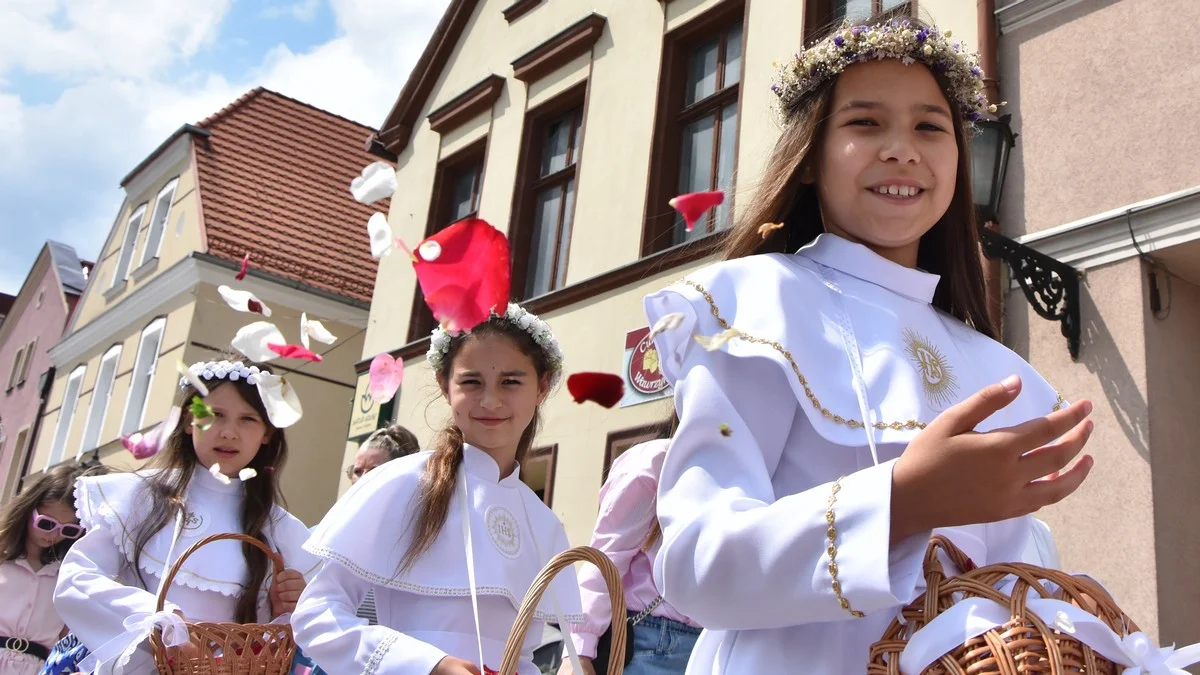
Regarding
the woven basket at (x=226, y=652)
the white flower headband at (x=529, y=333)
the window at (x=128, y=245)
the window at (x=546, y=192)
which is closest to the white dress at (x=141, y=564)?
the woven basket at (x=226, y=652)

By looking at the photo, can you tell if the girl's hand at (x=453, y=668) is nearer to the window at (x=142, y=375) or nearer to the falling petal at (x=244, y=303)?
the falling petal at (x=244, y=303)

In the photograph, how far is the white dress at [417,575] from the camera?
2715mm

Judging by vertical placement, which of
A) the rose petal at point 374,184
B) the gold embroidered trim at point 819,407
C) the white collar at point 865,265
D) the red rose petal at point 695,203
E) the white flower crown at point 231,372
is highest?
the rose petal at point 374,184

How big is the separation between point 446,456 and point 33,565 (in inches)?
129

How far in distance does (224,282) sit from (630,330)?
8.04 m

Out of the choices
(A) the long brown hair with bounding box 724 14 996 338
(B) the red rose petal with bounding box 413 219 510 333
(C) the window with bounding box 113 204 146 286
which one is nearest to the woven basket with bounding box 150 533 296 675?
(B) the red rose petal with bounding box 413 219 510 333

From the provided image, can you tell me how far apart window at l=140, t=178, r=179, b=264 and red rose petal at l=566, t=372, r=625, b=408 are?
50.7 feet

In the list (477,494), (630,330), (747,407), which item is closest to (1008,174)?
(630,330)

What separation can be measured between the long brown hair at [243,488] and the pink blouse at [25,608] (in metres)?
1.68

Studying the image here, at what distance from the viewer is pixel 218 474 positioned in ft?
12.3

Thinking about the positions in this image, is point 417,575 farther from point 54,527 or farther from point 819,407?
point 54,527

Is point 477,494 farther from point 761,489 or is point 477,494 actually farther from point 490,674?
point 761,489

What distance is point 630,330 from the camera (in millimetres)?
8289

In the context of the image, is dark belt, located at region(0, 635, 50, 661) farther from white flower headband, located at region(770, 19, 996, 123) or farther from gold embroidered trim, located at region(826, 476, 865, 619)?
gold embroidered trim, located at region(826, 476, 865, 619)
